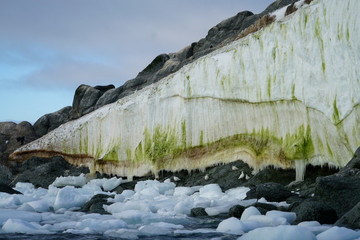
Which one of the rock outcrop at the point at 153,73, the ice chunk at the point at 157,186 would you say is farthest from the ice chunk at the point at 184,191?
the rock outcrop at the point at 153,73

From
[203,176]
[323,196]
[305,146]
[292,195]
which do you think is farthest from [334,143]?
[203,176]

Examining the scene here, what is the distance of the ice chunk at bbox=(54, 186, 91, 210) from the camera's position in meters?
10.4

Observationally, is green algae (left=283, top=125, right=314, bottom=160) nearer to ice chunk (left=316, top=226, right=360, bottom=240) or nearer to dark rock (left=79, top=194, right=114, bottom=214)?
dark rock (left=79, top=194, right=114, bottom=214)

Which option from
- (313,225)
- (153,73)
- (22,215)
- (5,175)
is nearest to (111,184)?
(22,215)

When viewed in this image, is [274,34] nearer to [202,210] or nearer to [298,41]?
Answer: [298,41]

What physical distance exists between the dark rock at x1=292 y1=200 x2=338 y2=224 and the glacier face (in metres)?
3.87

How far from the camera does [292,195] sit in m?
9.26

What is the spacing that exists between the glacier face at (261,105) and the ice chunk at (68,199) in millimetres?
5115

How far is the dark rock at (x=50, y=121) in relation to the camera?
105 feet

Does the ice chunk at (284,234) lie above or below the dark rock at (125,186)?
below

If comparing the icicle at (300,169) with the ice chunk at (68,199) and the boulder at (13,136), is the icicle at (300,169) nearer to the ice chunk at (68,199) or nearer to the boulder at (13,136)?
the ice chunk at (68,199)

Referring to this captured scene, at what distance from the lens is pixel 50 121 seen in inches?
1291

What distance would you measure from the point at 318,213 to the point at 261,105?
21.8 ft

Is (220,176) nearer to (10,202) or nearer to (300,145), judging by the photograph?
(300,145)
